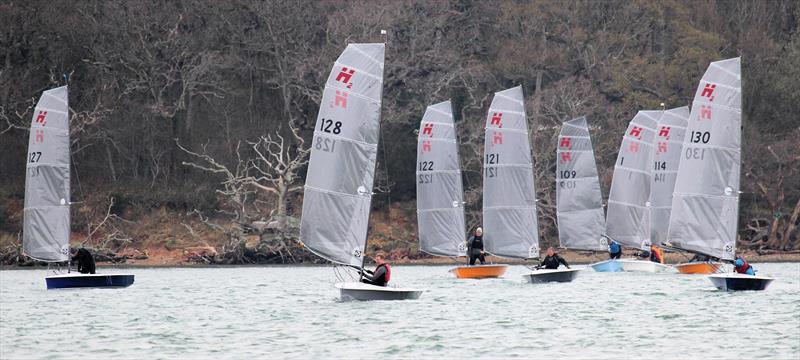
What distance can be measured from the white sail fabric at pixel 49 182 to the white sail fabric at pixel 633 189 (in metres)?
21.7

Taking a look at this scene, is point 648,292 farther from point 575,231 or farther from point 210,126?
point 210,126

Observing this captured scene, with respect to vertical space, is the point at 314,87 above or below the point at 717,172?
above

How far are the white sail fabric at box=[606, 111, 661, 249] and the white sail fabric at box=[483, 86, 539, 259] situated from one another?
32.0 ft

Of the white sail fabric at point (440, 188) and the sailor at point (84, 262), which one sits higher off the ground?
the white sail fabric at point (440, 188)

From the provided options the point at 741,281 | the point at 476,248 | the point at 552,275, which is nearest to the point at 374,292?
the point at 741,281

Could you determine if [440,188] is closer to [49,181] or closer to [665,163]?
[665,163]

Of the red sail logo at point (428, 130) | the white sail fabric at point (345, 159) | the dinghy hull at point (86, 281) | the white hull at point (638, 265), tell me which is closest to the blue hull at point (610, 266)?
the white hull at point (638, 265)

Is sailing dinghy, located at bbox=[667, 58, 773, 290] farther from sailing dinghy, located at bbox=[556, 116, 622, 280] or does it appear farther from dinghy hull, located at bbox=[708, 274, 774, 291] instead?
sailing dinghy, located at bbox=[556, 116, 622, 280]

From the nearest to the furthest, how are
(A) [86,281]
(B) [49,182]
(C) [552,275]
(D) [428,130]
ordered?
(A) [86,281]
(B) [49,182]
(C) [552,275]
(D) [428,130]

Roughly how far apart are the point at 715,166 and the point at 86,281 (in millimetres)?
16918

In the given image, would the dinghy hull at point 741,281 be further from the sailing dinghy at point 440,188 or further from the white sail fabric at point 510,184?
the sailing dinghy at point 440,188

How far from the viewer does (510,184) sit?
45.1m

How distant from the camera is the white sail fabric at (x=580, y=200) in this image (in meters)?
51.6

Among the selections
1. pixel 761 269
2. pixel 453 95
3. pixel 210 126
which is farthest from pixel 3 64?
pixel 761 269
